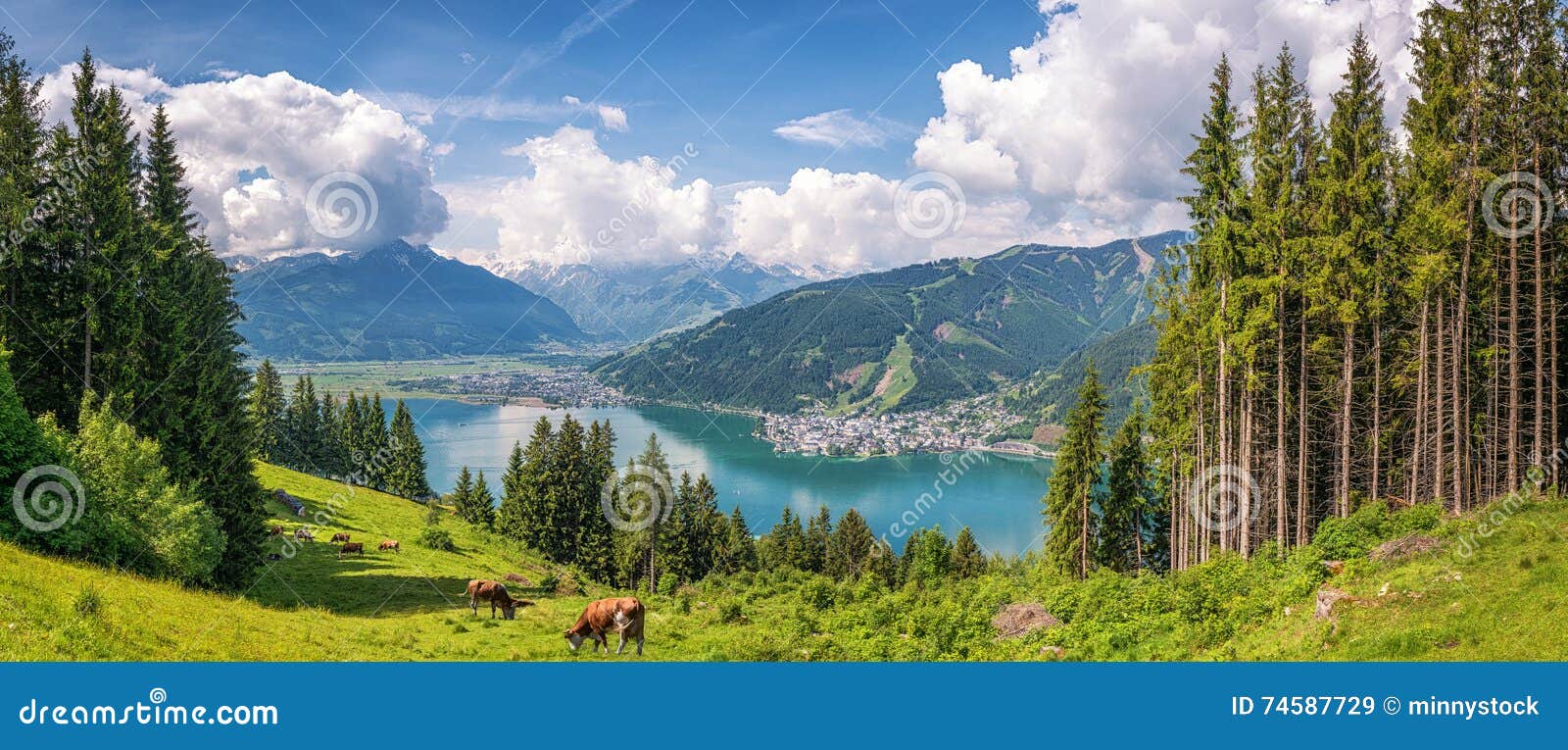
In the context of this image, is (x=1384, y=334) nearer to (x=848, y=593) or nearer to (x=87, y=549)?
(x=848, y=593)

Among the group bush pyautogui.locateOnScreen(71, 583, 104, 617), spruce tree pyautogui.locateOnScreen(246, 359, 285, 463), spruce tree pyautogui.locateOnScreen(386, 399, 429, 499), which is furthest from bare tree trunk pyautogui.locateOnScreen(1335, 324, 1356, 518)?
spruce tree pyautogui.locateOnScreen(246, 359, 285, 463)

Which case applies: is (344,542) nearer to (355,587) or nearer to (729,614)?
(355,587)

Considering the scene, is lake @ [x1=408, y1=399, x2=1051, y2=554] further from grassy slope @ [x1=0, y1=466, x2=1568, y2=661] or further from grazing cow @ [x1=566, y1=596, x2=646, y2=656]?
grazing cow @ [x1=566, y1=596, x2=646, y2=656]

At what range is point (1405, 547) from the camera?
15.8 meters

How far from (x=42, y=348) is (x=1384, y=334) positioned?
41.3 meters

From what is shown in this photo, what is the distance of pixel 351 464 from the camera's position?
2815 inches

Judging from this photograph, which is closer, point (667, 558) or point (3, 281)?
point (3, 281)

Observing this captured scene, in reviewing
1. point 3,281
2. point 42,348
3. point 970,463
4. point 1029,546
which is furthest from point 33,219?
point 970,463
